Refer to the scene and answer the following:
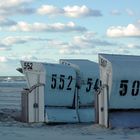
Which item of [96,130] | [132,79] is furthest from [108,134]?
[132,79]

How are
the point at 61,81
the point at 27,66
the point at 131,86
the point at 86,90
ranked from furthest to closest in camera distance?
1. the point at 27,66
2. the point at 86,90
3. the point at 61,81
4. the point at 131,86

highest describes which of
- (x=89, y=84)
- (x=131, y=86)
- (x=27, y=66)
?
(x=27, y=66)

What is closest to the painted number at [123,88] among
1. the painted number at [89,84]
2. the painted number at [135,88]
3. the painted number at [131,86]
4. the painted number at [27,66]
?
the painted number at [131,86]

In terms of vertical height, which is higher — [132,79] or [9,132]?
[132,79]

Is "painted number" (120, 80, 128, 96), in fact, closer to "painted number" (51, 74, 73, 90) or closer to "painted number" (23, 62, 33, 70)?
"painted number" (51, 74, 73, 90)

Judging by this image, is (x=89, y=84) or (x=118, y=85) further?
(x=89, y=84)

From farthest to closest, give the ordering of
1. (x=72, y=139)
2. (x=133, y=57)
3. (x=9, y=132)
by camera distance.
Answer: (x=133, y=57) → (x=9, y=132) → (x=72, y=139)

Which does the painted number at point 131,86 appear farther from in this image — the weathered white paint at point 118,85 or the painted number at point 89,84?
the painted number at point 89,84

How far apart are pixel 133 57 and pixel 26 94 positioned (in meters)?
4.36

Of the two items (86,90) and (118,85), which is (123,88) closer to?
(118,85)

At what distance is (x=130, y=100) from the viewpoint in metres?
19.9

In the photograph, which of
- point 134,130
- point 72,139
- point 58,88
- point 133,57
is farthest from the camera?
point 58,88

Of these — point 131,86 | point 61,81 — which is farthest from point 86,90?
point 131,86

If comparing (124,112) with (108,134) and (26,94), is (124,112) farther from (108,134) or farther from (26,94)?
(26,94)
